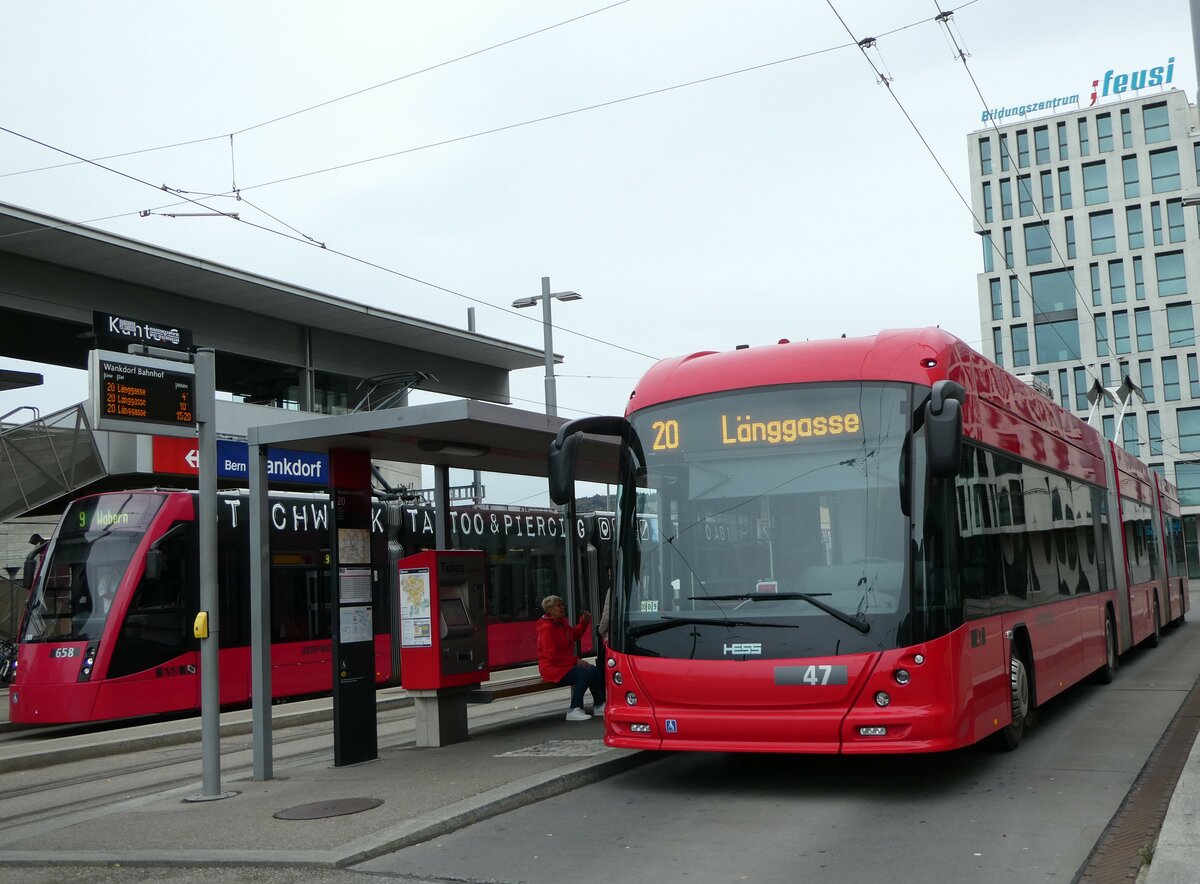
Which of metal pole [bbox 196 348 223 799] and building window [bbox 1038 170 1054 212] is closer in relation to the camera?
metal pole [bbox 196 348 223 799]

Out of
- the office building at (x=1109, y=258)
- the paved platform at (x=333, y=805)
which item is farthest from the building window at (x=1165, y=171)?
the paved platform at (x=333, y=805)

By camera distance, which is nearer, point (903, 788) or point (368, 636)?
point (903, 788)

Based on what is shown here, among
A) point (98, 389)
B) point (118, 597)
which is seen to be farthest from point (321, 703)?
point (98, 389)

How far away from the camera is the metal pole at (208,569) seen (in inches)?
370

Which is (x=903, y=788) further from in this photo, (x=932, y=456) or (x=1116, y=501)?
(x=1116, y=501)

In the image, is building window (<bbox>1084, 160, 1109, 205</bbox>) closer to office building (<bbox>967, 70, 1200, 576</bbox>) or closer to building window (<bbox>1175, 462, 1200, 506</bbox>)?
office building (<bbox>967, 70, 1200, 576</bbox>)

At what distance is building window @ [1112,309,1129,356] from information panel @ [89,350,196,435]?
2608 inches

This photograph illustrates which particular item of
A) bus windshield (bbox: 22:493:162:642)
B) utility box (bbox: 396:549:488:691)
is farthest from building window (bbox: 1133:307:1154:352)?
utility box (bbox: 396:549:488:691)

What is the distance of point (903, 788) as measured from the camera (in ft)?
28.8

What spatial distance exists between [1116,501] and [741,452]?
Result: 10279mm

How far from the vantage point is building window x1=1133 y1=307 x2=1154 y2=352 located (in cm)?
6806

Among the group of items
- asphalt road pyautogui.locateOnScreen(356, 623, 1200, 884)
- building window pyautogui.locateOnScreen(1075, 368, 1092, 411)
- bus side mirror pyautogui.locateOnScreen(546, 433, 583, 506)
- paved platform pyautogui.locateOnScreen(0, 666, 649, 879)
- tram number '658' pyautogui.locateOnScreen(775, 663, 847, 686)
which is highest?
building window pyautogui.locateOnScreen(1075, 368, 1092, 411)

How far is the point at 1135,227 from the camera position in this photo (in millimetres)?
67938

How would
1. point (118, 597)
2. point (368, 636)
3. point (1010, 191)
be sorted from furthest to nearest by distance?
point (1010, 191) < point (118, 597) < point (368, 636)
